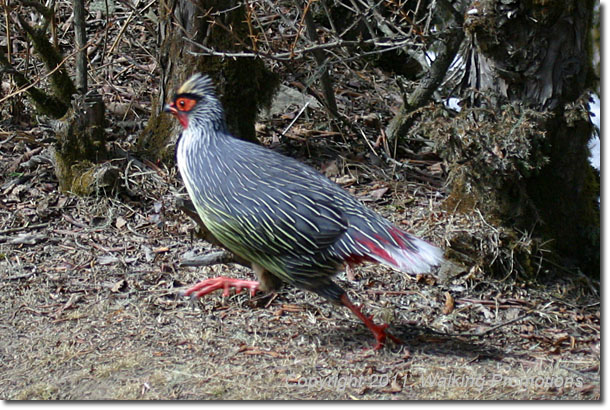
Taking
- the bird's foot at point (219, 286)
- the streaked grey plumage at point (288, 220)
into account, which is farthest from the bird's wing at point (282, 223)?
the bird's foot at point (219, 286)

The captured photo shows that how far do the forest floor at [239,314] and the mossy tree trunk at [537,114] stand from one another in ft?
1.28

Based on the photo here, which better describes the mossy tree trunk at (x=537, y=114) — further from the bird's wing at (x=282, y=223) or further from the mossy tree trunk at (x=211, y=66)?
the mossy tree trunk at (x=211, y=66)

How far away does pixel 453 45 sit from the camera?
6570 mm

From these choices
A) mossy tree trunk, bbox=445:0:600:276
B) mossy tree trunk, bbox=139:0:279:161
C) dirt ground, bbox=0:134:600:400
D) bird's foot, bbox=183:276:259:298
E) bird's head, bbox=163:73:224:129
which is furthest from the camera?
mossy tree trunk, bbox=139:0:279:161

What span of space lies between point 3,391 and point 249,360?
1.41 m

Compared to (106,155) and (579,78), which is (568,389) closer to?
(579,78)

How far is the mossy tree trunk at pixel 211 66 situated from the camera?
21.4 feet

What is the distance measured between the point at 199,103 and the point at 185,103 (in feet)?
0.33

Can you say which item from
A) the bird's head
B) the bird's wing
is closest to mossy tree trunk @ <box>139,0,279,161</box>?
the bird's head

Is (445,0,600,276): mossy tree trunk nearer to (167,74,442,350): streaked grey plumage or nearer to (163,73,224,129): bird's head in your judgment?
(167,74,442,350): streaked grey plumage

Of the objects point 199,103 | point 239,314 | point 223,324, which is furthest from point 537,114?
point 223,324

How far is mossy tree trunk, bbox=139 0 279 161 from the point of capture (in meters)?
6.53

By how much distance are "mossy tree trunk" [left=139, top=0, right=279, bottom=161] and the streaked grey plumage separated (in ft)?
6.29

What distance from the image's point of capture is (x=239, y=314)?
208 inches
